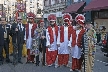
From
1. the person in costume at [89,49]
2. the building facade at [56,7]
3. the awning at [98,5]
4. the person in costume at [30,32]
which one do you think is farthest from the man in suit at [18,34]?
the building facade at [56,7]

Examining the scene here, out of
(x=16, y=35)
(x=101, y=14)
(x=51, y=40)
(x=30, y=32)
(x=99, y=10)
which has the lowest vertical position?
(x=51, y=40)

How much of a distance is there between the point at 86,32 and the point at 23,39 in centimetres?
371

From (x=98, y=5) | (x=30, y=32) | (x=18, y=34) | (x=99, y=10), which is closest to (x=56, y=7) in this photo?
(x=99, y=10)

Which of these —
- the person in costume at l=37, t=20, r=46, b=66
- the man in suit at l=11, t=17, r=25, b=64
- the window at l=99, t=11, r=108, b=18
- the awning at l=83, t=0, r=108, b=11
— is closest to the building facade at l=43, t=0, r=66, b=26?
the window at l=99, t=11, r=108, b=18

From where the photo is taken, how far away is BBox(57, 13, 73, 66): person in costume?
1023 centimetres

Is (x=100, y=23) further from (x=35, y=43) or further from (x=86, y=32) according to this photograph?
(x=86, y=32)

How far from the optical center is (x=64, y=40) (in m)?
10.4

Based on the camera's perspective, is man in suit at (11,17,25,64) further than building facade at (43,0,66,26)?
No

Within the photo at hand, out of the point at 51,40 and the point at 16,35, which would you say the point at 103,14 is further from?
the point at 51,40

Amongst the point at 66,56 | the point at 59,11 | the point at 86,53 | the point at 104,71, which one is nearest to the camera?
the point at 86,53

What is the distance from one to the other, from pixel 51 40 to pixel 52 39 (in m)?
0.05

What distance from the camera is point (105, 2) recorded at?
73.8ft

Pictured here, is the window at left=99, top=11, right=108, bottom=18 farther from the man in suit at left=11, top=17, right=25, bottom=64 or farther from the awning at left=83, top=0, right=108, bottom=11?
the man in suit at left=11, top=17, right=25, bottom=64

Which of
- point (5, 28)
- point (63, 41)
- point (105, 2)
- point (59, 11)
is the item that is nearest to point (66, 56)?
point (63, 41)
